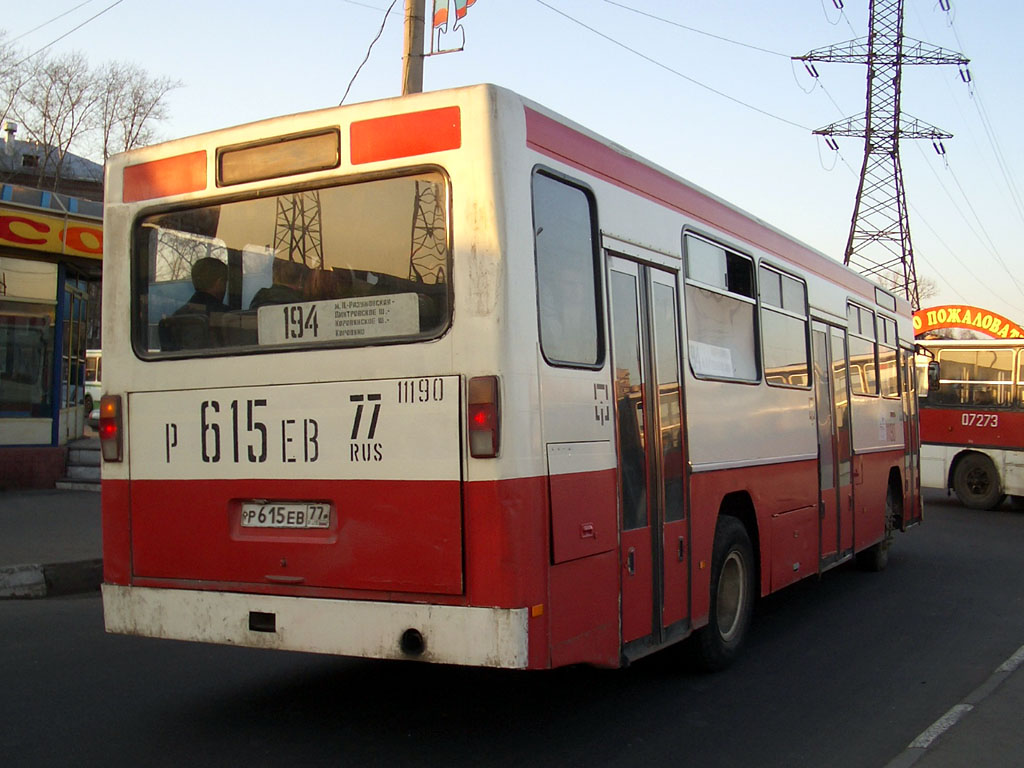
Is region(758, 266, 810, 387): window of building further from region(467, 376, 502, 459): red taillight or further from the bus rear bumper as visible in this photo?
the bus rear bumper

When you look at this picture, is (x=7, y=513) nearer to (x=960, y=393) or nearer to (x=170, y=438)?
(x=170, y=438)

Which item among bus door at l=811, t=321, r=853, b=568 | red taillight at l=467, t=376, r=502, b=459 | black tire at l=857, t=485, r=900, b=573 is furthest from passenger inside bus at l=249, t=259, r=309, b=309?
black tire at l=857, t=485, r=900, b=573

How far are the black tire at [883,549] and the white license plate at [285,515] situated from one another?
788 centimetres

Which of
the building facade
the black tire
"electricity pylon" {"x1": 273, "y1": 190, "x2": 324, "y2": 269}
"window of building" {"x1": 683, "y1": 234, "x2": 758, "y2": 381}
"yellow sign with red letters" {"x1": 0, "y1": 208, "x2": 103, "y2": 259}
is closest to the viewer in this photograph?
"electricity pylon" {"x1": 273, "y1": 190, "x2": 324, "y2": 269}

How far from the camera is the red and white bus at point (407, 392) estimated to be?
4.71 metres

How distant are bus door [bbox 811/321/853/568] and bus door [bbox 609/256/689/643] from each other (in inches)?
124

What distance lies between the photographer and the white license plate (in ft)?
16.7

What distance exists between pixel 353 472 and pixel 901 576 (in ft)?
26.7

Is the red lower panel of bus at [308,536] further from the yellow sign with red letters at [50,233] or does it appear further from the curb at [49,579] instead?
the yellow sign with red letters at [50,233]

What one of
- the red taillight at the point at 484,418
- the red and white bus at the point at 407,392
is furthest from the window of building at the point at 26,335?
the red taillight at the point at 484,418

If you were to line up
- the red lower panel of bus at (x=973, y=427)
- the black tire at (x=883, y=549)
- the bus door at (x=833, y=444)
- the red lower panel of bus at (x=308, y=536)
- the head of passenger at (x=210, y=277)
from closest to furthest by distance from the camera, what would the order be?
the red lower panel of bus at (x=308, y=536)
the head of passenger at (x=210, y=277)
the bus door at (x=833, y=444)
the black tire at (x=883, y=549)
the red lower panel of bus at (x=973, y=427)

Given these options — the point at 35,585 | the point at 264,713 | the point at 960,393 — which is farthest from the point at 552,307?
Result: the point at 960,393

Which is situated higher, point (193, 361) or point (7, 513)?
point (193, 361)

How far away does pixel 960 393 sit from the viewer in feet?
63.3
